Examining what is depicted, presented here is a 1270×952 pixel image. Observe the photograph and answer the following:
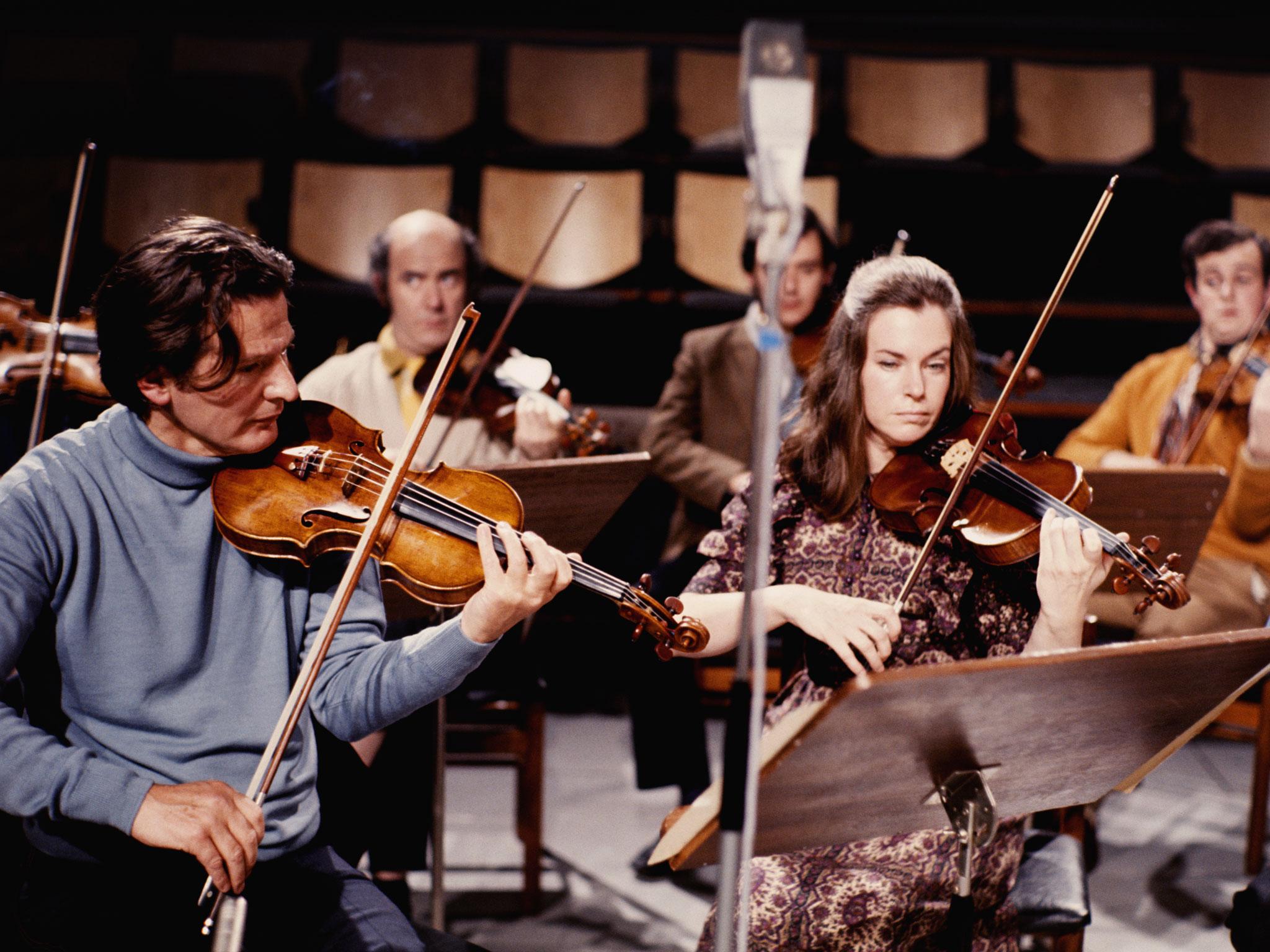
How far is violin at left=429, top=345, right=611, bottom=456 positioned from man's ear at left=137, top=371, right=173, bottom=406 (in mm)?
1003

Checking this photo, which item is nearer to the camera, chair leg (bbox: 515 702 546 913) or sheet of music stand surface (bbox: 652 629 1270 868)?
→ sheet of music stand surface (bbox: 652 629 1270 868)

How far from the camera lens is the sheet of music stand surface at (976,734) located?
99 centimetres

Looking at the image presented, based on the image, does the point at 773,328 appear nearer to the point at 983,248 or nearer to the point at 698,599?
the point at 698,599

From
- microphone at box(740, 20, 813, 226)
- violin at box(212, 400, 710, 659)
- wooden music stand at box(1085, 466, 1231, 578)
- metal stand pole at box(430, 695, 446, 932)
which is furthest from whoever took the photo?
wooden music stand at box(1085, 466, 1231, 578)

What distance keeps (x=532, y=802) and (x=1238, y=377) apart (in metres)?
1.89

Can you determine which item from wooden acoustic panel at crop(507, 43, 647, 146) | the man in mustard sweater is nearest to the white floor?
the man in mustard sweater

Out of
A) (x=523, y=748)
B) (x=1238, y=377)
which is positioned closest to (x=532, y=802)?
(x=523, y=748)

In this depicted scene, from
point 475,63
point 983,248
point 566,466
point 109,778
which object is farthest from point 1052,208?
point 109,778

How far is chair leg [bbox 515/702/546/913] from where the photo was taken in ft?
7.87

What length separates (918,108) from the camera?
4.18 meters

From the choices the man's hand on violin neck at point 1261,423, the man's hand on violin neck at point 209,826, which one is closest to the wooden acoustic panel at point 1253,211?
the man's hand on violin neck at point 1261,423

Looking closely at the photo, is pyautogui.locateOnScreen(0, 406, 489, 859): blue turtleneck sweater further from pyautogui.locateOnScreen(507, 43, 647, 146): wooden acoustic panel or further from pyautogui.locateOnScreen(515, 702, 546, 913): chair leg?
pyautogui.locateOnScreen(507, 43, 647, 146): wooden acoustic panel

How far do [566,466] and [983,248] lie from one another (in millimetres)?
2983

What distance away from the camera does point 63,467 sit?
4.24ft
